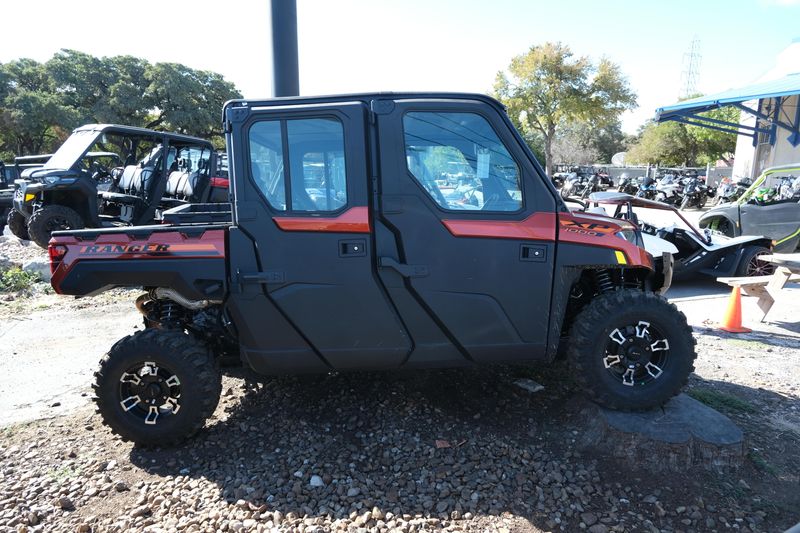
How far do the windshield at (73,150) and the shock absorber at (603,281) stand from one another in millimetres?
8629

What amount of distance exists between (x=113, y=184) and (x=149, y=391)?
27.0 ft

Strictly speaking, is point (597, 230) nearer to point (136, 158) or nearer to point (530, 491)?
point (530, 491)

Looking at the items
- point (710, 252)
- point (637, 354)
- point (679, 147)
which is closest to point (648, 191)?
point (710, 252)

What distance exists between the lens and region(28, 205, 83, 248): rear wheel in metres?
8.54

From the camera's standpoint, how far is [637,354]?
3594 millimetres

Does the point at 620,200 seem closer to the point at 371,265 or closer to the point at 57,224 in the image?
the point at 371,265

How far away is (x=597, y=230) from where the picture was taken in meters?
3.48

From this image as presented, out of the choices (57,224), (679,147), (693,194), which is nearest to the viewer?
(57,224)

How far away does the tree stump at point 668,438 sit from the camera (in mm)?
3279

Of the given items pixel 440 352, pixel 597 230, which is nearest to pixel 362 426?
pixel 440 352

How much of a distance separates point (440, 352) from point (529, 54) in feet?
96.8

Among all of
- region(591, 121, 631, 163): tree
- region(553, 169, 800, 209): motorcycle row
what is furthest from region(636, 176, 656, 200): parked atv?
region(591, 121, 631, 163): tree

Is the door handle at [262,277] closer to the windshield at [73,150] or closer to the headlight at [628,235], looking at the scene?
the headlight at [628,235]

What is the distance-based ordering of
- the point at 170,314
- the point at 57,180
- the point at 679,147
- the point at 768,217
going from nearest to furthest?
the point at 170,314
the point at 57,180
the point at 768,217
the point at 679,147
